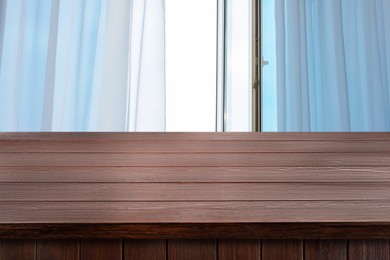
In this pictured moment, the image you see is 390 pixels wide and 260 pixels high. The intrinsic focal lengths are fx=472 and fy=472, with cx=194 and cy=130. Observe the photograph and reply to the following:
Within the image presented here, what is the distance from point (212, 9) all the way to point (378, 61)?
86 cm

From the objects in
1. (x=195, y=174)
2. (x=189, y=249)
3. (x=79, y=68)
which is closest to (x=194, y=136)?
(x=195, y=174)

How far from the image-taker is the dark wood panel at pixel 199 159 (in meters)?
1.02

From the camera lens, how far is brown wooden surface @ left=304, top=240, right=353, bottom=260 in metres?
0.74

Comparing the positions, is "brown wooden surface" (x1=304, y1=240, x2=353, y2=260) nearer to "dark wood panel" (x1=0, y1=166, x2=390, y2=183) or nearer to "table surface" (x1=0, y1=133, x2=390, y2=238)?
"table surface" (x1=0, y1=133, x2=390, y2=238)

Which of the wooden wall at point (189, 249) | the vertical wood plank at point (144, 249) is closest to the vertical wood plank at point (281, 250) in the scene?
the wooden wall at point (189, 249)

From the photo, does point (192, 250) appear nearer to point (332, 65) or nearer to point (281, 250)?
point (281, 250)

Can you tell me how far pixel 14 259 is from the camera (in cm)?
74

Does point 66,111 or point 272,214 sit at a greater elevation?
point 66,111

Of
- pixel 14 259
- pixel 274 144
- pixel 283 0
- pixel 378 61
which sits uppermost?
pixel 283 0

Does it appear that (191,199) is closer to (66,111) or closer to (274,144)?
(274,144)

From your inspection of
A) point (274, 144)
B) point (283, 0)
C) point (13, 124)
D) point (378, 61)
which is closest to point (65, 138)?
point (274, 144)

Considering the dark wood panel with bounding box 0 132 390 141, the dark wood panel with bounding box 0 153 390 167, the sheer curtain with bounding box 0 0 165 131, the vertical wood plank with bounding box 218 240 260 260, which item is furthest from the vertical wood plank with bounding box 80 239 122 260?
the sheer curtain with bounding box 0 0 165 131

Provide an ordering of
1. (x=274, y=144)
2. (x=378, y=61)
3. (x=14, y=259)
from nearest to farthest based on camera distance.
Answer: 1. (x=14, y=259)
2. (x=274, y=144)
3. (x=378, y=61)

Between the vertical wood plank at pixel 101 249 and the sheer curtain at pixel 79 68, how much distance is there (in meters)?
1.16
